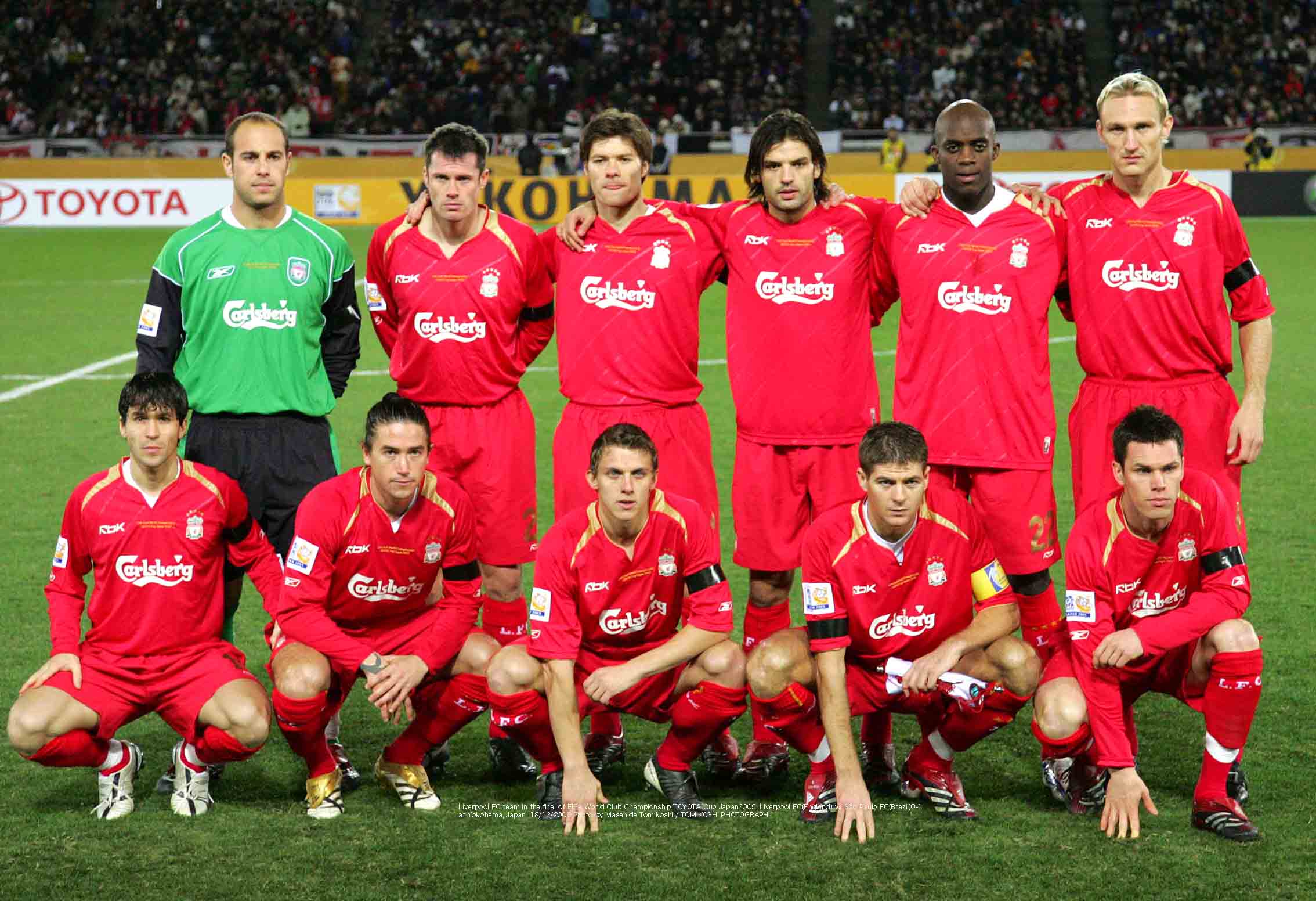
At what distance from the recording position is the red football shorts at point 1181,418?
5133mm

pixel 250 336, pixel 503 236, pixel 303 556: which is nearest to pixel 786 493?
pixel 503 236

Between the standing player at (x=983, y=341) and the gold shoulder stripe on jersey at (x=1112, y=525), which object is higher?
the standing player at (x=983, y=341)

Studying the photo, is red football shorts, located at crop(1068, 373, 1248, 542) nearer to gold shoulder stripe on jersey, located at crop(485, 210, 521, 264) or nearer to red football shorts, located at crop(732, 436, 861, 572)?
red football shorts, located at crop(732, 436, 861, 572)

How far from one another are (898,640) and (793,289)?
1332 millimetres

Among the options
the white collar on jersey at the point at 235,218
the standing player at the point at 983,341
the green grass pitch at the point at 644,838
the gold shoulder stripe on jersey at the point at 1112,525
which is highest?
the white collar on jersey at the point at 235,218

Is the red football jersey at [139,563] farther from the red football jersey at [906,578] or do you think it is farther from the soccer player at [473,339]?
the red football jersey at [906,578]

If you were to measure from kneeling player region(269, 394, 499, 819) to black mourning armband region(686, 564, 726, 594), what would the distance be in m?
0.69

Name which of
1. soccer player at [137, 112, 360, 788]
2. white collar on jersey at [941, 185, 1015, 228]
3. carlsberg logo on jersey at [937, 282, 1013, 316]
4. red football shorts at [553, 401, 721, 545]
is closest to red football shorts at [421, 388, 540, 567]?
red football shorts at [553, 401, 721, 545]

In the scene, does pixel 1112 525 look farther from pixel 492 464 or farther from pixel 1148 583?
pixel 492 464

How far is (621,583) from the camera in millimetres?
4844

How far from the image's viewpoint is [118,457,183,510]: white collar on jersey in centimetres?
493

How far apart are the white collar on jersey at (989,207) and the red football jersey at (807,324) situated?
1.07ft

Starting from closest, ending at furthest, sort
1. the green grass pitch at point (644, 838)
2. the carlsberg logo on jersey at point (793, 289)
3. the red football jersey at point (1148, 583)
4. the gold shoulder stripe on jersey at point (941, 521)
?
1. the green grass pitch at point (644, 838)
2. the red football jersey at point (1148, 583)
3. the gold shoulder stripe on jersey at point (941, 521)
4. the carlsberg logo on jersey at point (793, 289)

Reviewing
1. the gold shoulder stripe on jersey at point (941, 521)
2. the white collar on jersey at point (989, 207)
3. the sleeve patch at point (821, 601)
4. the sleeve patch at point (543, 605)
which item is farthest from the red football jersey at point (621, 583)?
the white collar on jersey at point (989, 207)
